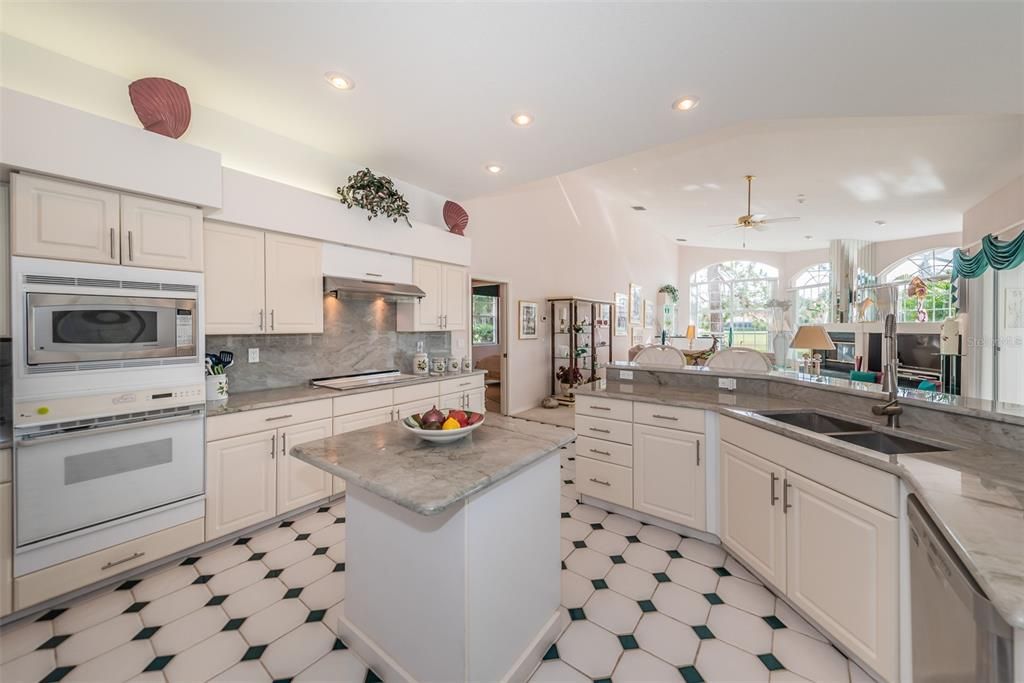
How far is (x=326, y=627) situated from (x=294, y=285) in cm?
225

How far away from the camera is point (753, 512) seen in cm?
208

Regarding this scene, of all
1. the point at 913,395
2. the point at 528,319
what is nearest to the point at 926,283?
the point at 528,319

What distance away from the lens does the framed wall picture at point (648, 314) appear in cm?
1011

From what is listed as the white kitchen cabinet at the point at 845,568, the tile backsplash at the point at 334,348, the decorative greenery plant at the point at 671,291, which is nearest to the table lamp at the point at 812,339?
the white kitchen cabinet at the point at 845,568

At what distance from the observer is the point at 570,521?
2791 mm

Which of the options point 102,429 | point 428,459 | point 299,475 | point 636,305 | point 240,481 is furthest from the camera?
point 636,305

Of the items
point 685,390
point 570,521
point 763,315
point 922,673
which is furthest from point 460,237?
point 763,315

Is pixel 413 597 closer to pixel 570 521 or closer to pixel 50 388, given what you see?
pixel 570 521

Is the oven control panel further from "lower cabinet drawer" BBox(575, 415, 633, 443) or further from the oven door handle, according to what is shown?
"lower cabinet drawer" BBox(575, 415, 633, 443)

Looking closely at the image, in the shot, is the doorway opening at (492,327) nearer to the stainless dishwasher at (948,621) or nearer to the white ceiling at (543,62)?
the white ceiling at (543,62)

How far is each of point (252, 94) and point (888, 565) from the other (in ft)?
13.0

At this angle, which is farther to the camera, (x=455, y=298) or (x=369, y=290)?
(x=455, y=298)

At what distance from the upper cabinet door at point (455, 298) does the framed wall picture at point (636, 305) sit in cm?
584

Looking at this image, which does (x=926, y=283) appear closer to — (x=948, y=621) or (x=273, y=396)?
(x=948, y=621)
